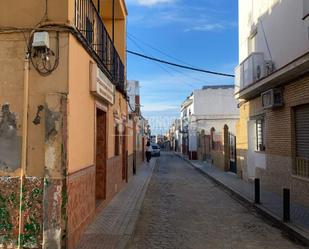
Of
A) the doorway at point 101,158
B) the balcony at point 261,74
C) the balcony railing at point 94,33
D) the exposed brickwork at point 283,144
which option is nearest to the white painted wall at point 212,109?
the balcony at point 261,74

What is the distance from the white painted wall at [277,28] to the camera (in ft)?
38.5

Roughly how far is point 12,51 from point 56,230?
2966 millimetres

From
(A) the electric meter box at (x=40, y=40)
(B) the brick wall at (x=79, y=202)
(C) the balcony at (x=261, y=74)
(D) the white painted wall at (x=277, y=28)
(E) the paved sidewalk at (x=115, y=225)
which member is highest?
(D) the white painted wall at (x=277, y=28)

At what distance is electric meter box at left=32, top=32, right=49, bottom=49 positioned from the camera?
21.2 feet

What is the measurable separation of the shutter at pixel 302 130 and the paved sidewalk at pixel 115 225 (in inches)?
201

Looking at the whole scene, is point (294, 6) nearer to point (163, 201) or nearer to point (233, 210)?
point (233, 210)

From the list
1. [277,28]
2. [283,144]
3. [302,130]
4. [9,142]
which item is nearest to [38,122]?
[9,142]

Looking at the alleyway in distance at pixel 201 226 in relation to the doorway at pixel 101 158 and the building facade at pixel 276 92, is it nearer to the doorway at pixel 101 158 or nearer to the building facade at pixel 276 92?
the doorway at pixel 101 158

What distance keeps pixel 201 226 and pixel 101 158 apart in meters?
Answer: 3.39

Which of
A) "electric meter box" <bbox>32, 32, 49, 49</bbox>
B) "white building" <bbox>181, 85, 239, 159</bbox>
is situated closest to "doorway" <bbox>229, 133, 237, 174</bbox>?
"electric meter box" <bbox>32, 32, 49, 49</bbox>

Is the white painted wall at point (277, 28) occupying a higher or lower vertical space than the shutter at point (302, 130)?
higher

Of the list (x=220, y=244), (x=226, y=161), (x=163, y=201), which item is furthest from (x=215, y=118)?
(x=220, y=244)

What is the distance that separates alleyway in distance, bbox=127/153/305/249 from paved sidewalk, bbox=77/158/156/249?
219 millimetres

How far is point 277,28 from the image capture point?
46.1ft
